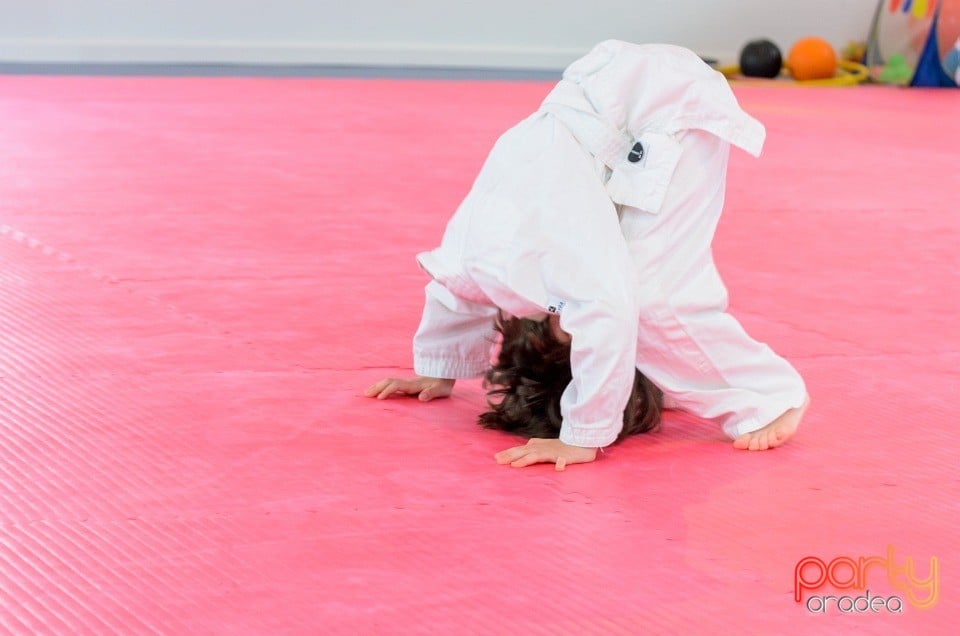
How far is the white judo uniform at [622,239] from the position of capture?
5.77ft

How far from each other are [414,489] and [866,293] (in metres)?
1.67

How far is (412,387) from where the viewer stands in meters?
2.15

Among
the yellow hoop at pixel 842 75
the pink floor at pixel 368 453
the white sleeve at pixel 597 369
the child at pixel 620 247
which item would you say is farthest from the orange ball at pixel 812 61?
the white sleeve at pixel 597 369

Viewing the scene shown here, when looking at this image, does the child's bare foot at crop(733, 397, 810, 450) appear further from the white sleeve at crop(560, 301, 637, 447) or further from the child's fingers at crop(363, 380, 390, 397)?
the child's fingers at crop(363, 380, 390, 397)

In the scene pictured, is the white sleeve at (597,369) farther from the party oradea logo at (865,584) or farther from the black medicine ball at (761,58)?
the black medicine ball at (761,58)

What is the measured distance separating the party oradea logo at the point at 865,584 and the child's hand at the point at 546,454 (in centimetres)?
40

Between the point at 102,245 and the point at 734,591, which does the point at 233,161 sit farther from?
the point at 734,591

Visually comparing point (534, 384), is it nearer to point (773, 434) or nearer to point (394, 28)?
point (773, 434)

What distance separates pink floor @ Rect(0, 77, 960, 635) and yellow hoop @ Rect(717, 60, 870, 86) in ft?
16.8

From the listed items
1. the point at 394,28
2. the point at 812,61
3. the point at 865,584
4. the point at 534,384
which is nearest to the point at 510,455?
the point at 534,384

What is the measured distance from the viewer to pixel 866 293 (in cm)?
300

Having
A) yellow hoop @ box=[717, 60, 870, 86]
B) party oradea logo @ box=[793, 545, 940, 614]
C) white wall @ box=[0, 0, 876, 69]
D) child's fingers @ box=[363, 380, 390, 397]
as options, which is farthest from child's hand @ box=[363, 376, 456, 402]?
yellow hoop @ box=[717, 60, 870, 86]

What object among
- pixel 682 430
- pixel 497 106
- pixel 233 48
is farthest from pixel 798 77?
pixel 682 430

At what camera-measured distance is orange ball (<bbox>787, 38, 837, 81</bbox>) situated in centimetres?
904
